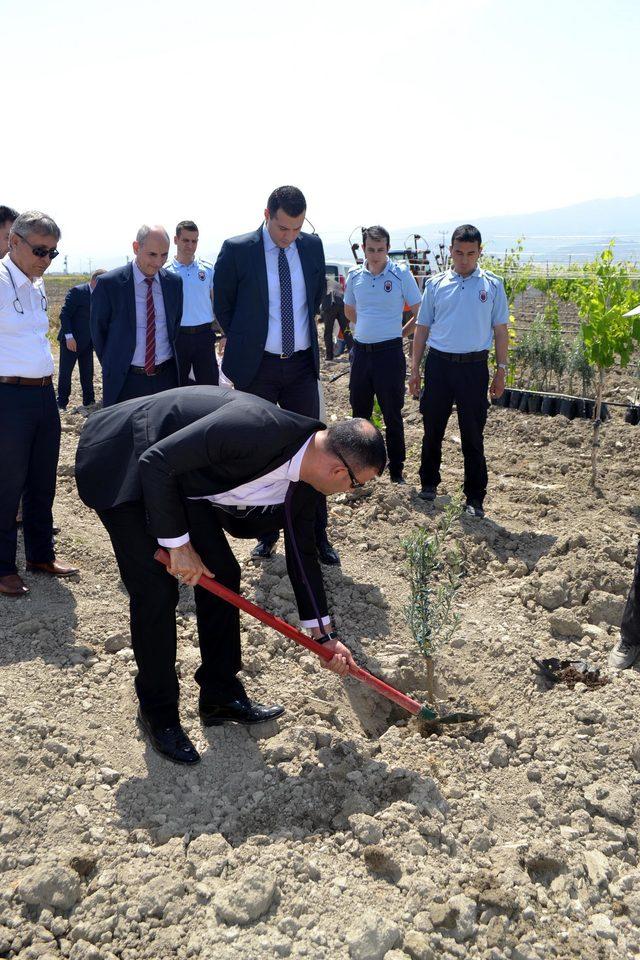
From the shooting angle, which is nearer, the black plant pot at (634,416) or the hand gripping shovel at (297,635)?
the hand gripping shovel at (297,635)

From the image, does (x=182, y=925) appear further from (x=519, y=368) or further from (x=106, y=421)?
(x=519, y=368)

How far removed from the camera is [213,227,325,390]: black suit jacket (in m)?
4.20

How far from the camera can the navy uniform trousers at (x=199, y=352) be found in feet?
21.2

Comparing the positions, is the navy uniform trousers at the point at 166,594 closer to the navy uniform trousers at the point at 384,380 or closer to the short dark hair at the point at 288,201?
the short dark hair at the point at 288,201

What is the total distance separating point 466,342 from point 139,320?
2.02 meters

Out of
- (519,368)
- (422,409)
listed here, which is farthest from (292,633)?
(519,368)

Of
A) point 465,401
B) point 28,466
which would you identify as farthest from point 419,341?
point 28,466

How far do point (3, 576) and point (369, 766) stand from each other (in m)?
2.16

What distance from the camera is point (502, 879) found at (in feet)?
8.12

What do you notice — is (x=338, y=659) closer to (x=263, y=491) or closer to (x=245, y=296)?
(x=263, y=491)

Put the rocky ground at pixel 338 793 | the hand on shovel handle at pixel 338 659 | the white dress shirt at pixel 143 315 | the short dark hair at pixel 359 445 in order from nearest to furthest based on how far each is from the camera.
Answer: the rocky ground at pixel 338 793, the short dark hair at pixel 359 445, the hand on shovel handle at pixel 338 659, the white dress shirt at pixel 143 315

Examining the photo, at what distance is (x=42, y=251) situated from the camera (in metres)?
3.84

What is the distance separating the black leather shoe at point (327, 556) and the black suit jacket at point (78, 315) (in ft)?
16.0

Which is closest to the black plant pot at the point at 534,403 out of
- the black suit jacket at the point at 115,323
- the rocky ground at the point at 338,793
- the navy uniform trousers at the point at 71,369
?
the rocky ground at the point at 338,793
